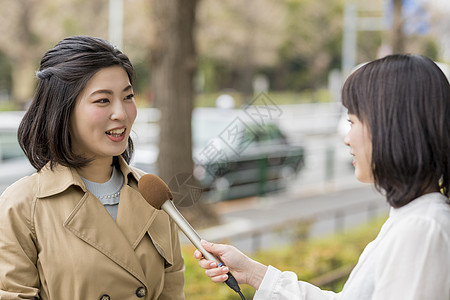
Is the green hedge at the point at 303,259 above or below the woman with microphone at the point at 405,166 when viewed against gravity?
below

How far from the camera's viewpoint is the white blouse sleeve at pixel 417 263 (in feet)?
4.92

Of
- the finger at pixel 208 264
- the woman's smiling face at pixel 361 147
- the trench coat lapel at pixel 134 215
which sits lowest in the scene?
the finger at pixel 208 264

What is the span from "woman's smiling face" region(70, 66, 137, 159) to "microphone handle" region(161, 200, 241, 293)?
1.01 feet

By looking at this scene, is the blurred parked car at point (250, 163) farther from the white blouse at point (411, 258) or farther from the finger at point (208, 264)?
the white blouse at point (411, 258)

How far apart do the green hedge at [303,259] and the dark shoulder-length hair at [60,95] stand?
2.84 meters

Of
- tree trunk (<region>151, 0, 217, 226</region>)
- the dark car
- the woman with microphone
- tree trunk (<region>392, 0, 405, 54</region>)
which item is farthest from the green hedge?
tree trunk (<region>392, 0, 405, 54</region>)

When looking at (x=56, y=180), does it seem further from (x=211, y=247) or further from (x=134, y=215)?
(x=211, y=247)

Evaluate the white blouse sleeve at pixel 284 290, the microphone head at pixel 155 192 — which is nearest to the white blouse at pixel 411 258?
the white blouse sleeve at pixel 284 290

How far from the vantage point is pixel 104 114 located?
1.92 m

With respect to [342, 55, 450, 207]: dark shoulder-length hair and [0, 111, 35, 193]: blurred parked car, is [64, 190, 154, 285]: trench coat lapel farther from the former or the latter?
[0, 111, 35, 193]: blurred parked car

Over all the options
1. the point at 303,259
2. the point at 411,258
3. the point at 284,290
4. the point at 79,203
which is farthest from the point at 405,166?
the point at 303,259

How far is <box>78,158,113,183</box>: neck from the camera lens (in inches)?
80.0

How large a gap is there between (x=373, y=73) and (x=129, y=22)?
2323 cm

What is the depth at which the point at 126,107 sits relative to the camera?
6.48 feet
